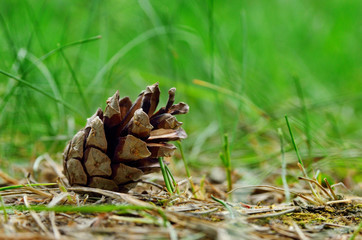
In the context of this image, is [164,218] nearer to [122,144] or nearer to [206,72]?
[122,144]

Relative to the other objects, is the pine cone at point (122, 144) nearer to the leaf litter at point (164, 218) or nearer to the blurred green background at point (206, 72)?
the leaf litter at point (164, 218)

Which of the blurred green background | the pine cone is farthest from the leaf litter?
the blurred green background

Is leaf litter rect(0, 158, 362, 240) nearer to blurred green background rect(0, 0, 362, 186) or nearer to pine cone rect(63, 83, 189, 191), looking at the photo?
pine cone rect(63, 83, 189, 191)

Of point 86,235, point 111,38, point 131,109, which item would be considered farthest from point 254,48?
point 86,235

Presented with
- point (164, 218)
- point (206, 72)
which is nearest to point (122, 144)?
point (164, 218)

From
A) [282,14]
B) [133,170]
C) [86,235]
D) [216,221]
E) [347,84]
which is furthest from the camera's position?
[282,14]

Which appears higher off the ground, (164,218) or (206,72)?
(206,72)

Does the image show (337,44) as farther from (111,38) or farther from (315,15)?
(111,38)
